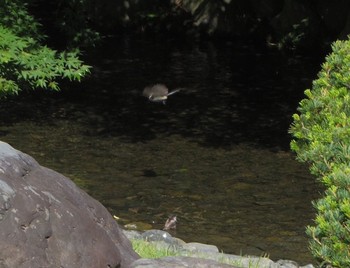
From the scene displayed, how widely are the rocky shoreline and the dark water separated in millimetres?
975

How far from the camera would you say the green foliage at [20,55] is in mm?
14195

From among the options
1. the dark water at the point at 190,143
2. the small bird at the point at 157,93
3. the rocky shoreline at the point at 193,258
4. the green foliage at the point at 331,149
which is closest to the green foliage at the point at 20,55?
the dark water at the point at 190,143

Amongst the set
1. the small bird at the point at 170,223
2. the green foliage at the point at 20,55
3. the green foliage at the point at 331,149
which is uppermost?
the green foliage at the point at 331,149

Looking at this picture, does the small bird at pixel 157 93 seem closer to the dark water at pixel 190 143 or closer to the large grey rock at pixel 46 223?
the dark water at pixel 190 143

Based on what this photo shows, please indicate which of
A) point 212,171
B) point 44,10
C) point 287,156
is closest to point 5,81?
point 212,171

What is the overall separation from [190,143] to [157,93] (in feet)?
9.94

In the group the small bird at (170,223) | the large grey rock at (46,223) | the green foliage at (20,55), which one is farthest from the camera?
the small bird at (170,223)

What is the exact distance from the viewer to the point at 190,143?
1925 cm

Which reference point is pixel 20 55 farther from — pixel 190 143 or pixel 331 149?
pixel 331 149

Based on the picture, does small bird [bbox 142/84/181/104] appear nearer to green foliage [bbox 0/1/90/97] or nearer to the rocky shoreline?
green foliage [bbox 0/1/90/97]

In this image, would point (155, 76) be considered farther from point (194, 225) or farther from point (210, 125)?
point (194, 225)

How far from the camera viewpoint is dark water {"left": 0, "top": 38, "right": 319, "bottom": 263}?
1509cm

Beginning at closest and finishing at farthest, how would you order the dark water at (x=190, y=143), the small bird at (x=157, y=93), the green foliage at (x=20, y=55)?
the green foliage at (x=20, y=55), the dark water at (x=190, y=143), the small bird at (x=157, y=93)

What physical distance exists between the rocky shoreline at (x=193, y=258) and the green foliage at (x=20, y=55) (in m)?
3.30
